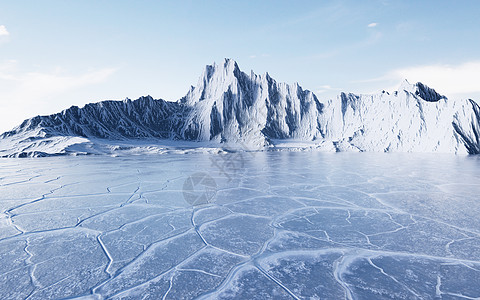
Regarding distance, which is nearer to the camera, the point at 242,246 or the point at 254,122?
the point at 242,246

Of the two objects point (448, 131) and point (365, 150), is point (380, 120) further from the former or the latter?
point (448, 131)

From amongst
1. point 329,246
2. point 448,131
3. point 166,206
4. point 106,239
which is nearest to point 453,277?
point 329,246

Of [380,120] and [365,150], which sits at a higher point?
[380,120]

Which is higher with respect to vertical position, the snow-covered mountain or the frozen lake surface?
the snow-covered mountain

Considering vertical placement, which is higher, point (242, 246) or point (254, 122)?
point (254, 122)

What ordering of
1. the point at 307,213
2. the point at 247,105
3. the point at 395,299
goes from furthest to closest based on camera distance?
1. the point at 247,105
2. the point at 307,213
3. the point at 395,299
